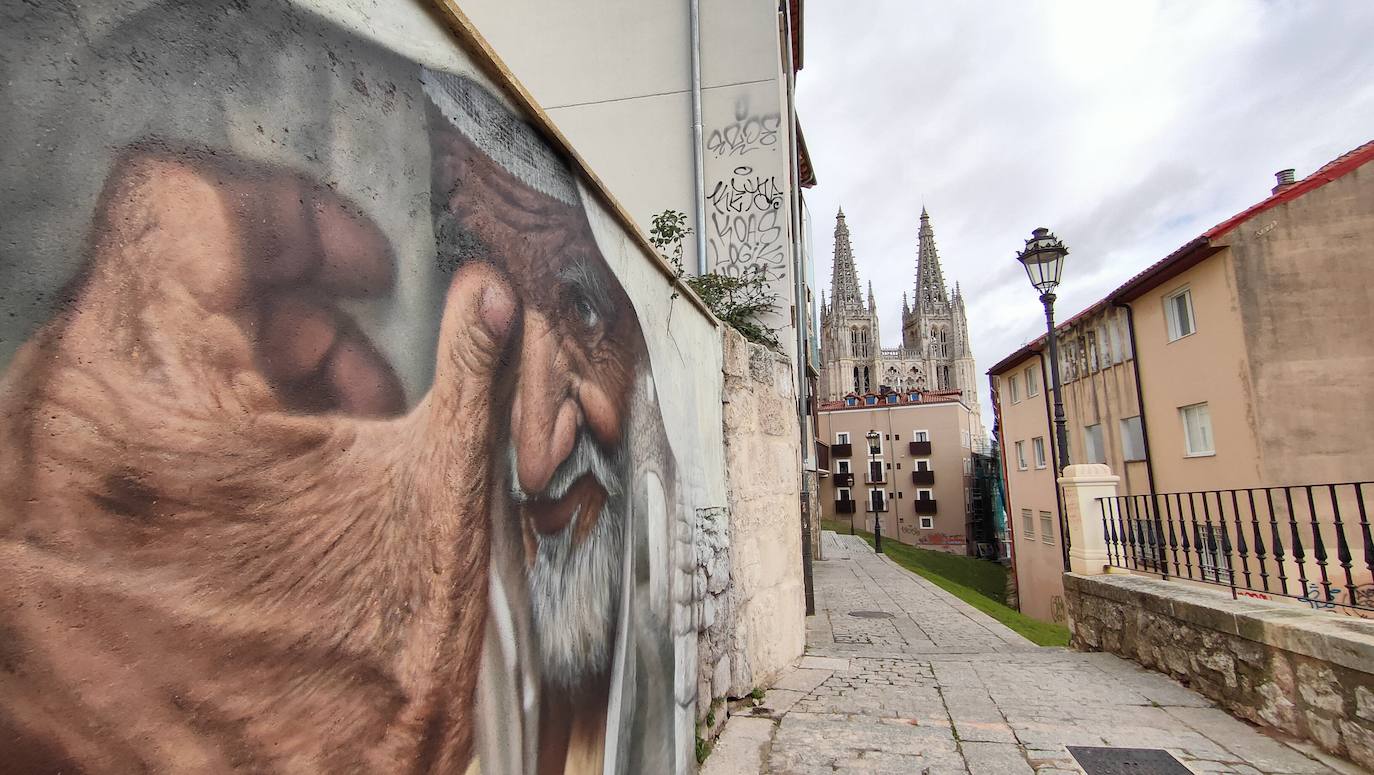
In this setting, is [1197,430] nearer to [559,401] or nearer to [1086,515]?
[1086,515]

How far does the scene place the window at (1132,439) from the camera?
16.8 m

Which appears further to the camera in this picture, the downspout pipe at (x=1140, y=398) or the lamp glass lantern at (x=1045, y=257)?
the downspout pipe at (x=1140, y=398)

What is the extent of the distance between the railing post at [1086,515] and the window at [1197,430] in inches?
356

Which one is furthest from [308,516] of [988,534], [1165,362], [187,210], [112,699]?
[988,534]

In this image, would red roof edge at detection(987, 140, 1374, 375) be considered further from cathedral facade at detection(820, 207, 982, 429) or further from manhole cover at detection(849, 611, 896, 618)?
cathedral facade at detection(820, 207, 982, 429)

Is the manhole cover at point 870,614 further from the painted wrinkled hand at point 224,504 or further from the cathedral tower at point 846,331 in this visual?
the cathedral tower at point 846,331

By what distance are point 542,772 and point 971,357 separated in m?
87.2

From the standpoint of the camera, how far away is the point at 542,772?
74.1 inches

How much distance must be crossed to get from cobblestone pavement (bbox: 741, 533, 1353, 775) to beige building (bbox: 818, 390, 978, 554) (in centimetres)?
4767

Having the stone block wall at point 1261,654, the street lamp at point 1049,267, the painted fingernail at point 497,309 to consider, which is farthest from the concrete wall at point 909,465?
the painted fingernail at point 497,309

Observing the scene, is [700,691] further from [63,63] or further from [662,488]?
[63,63]

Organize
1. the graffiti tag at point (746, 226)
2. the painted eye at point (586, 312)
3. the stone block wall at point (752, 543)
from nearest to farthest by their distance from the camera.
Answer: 1. the painted eye at point (586, 312)
2. the stone block wall at point (752, 543)
3. the graffiti tag at point (746, 226)

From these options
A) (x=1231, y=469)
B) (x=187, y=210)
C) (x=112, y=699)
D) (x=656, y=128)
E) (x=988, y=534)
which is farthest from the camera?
(x=988, y=534)

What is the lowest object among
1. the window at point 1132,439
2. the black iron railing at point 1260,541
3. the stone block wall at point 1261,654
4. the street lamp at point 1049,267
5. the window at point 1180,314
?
the stone block wall at point 1261,654
